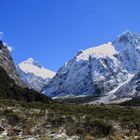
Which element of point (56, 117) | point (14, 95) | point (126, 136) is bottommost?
point (126, 136)

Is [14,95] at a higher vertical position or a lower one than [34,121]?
higher

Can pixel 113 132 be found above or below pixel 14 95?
below

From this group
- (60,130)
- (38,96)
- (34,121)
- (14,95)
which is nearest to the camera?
(60,130)

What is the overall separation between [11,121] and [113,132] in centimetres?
816

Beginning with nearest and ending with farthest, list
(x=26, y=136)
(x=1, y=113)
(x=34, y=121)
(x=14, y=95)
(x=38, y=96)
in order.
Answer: (x=26, y=136) → (x=34, y=121) → (x=1, y=113) → (x=14, y=95) → (x=38, y=96)

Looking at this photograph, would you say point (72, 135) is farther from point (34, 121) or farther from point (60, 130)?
point (34, 121)

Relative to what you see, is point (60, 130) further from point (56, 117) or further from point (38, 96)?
point (38, 96)

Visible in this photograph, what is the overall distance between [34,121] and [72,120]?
124 inches

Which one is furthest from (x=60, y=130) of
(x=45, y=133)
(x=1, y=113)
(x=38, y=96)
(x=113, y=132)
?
(x=38, y=96)

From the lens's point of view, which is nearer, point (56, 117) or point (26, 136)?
point (26, 136)

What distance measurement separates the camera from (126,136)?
30.2m

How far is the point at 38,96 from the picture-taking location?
484 ft

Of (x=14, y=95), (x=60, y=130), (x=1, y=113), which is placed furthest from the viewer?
(x=14, y=95)

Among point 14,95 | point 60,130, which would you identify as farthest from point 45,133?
point 14,95
